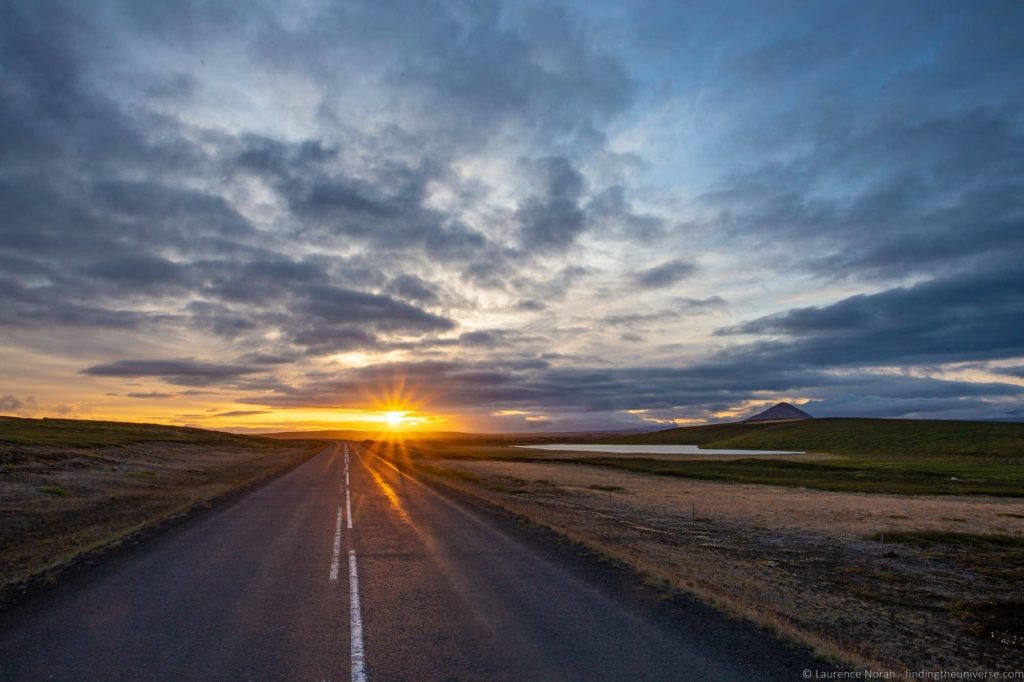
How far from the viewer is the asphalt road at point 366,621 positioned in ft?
24.9

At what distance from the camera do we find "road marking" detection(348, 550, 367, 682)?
24.2 feet

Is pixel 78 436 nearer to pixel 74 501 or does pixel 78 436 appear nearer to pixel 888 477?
pixel 74 501

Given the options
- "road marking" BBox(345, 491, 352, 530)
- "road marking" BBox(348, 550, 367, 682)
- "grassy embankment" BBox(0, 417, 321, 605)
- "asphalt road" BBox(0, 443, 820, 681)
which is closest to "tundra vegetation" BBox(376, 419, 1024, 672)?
"asphalt road" BBox(0, 443, 820, 681)

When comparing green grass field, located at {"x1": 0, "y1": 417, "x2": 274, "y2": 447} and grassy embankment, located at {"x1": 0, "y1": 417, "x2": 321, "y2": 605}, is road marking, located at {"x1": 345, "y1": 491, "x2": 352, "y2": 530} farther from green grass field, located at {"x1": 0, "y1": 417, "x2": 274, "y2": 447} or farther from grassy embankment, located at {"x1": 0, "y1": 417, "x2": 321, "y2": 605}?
green grass field, located at {"x1": 0, "y1": 417, "x2": 274, "y2": 447}

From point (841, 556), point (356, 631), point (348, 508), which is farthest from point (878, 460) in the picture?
point (356, 631)

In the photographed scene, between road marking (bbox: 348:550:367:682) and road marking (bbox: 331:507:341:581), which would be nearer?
road marking (bbox: 348:550:367:682)

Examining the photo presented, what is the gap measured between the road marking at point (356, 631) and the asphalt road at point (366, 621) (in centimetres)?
3

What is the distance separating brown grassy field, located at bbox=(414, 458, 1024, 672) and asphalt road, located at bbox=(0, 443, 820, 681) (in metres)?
1.80

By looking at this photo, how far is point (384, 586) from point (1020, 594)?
52.1 ft

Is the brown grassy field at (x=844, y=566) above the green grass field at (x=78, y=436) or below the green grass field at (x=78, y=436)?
below

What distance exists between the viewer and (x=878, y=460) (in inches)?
3686

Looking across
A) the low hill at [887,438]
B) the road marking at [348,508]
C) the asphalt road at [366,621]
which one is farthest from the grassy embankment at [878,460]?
the asphalt road at [366,621]

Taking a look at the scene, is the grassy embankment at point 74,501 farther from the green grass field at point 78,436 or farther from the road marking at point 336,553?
the green grass field at point 78,436

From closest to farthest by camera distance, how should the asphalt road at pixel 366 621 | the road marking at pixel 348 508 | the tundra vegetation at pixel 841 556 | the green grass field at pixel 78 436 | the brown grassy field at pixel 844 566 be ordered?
the asphalt road at pixel 366 621 < the brown grassy field at pixel 844 566 < the tundra vegetation at pixel 841 556 < the road marking at pixel 348 508 < the green grass field at pixel 78 436
